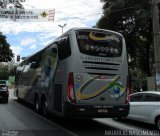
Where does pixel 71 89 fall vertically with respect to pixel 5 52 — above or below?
below

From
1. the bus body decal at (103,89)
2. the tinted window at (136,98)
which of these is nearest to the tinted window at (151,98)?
the tinted window at (136,98)

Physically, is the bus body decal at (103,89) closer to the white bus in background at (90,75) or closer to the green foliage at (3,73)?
the white bus in background at (90,75)

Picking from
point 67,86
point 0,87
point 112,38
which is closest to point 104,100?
point 67,86

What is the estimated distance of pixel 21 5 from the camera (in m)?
14.4

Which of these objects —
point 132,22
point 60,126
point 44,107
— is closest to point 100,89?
point 60,126

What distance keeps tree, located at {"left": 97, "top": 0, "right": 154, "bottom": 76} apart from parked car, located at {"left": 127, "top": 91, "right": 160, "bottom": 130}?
17.7 metres

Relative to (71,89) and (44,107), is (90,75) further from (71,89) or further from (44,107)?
(44,107)

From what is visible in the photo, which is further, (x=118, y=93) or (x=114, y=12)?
(x=114, y=12)

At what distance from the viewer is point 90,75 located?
12.3 metres

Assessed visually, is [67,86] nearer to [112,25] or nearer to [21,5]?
[21,5]

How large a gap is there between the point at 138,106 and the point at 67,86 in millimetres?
3483

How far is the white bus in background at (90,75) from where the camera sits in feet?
39.5

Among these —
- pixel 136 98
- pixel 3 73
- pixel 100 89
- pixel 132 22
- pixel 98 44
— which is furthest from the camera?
pixel 3 73

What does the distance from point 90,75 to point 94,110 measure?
1.31 meters
